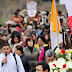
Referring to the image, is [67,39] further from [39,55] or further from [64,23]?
[39,55]

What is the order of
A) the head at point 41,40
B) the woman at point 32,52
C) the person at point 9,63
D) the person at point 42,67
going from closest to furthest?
the person at point 42,67 → the person at point 9,63 → the woman at point 32,52 → the head at point 41,40

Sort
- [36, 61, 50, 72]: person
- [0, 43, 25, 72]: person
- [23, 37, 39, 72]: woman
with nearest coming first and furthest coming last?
1. [36, 61, 50, 72]: person
2. [0, 43, 25, 72]: person
3. [23, 37, 39, 72]: woman

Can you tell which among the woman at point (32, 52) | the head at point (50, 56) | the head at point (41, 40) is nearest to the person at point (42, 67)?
the head at point (50, 56)

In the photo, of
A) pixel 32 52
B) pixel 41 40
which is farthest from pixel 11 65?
pixel 41 40

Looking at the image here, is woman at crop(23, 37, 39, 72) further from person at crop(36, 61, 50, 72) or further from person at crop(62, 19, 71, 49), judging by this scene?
person at crop(36, 61, 50, 72)

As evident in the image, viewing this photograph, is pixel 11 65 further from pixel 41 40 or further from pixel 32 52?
pixel 41 40

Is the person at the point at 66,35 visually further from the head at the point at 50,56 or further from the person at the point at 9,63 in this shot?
the person at the point at 9,63

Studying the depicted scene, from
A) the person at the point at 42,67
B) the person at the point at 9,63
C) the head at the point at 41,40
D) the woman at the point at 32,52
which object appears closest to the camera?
the person at the point at 42,67

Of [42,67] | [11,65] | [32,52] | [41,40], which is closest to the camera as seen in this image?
[42,67]

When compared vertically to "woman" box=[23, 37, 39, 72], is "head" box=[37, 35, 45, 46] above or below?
above

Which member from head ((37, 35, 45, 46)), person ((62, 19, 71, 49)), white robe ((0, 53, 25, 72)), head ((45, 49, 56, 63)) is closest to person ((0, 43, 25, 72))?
white robe ((0, 53, 25, 72))

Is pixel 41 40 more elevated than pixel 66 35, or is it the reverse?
pixel 66 35

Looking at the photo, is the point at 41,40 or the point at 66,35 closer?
the point at 66,35

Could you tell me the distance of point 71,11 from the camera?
772cm
